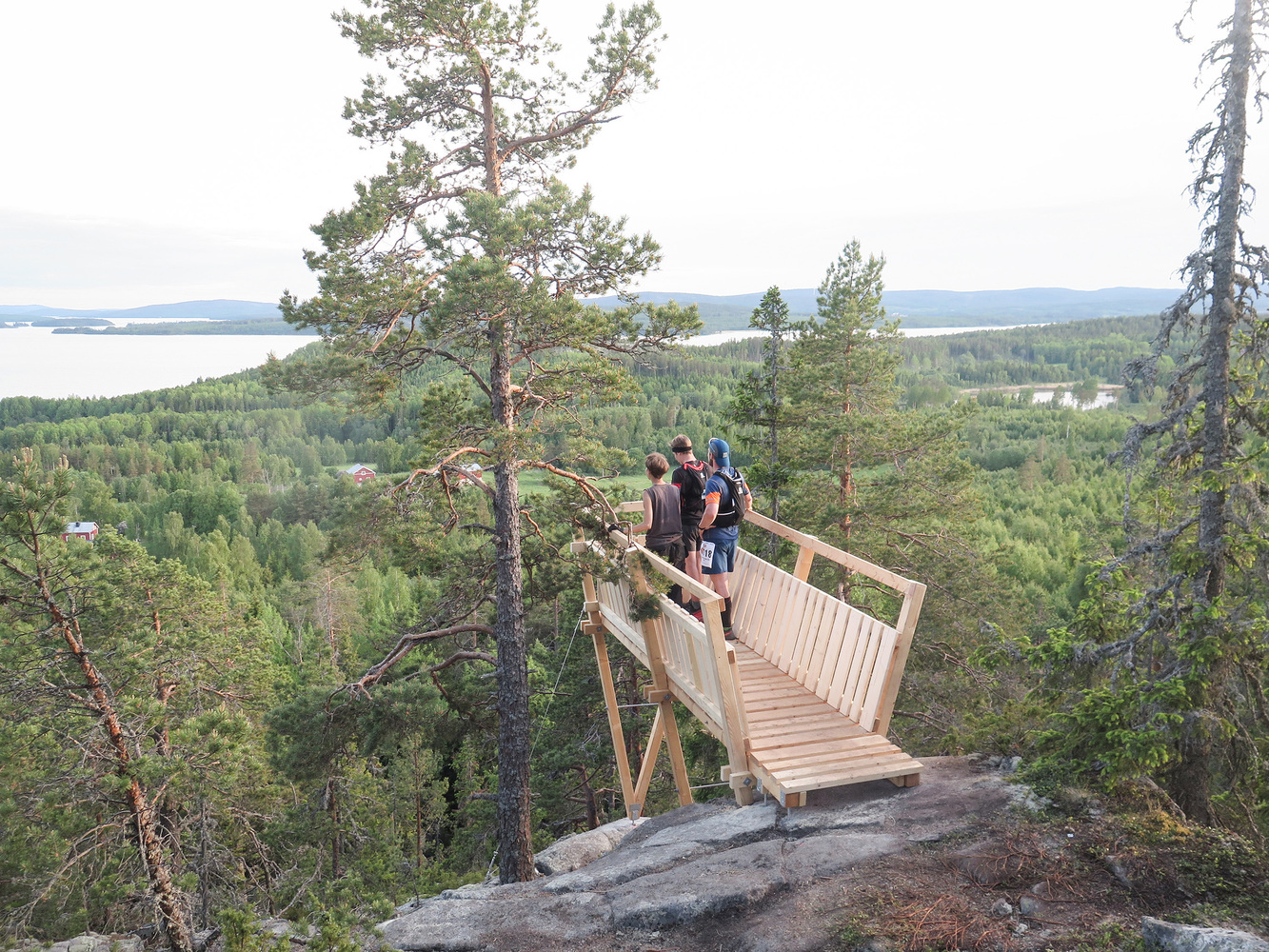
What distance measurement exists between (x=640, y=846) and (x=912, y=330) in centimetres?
20005

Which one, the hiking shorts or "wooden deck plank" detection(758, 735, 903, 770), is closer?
"wooden deck plank" detection(758, 735, 903, 770)

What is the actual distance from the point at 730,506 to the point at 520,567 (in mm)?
3669

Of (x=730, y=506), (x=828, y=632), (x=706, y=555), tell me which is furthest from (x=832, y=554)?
(x=706, y=555)

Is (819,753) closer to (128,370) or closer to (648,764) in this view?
(648,764)

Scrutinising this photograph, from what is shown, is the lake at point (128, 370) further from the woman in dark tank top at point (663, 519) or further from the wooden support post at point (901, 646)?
the wooden support post at point (901, 646)

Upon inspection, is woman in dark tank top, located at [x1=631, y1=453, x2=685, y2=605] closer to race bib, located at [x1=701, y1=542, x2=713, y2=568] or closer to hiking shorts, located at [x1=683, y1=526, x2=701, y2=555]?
hiking shorts, located at [x1=683, y1=526, x2=701, y2=555]

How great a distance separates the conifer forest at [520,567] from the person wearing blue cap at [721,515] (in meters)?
1.78

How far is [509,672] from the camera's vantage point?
32.7 ft

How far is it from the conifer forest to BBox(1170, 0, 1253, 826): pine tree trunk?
22 mm

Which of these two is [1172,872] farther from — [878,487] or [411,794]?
[411,794]

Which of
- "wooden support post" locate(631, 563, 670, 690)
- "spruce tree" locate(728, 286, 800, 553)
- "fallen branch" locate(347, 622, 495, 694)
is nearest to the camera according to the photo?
"wooden support post" locate(631, 563, 670, 690)

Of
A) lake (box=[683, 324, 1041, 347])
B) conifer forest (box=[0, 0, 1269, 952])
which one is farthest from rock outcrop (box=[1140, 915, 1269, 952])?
lake (box=[683, 324, 1041, 347])

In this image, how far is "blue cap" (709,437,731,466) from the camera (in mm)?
7355

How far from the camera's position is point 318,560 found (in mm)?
8219
